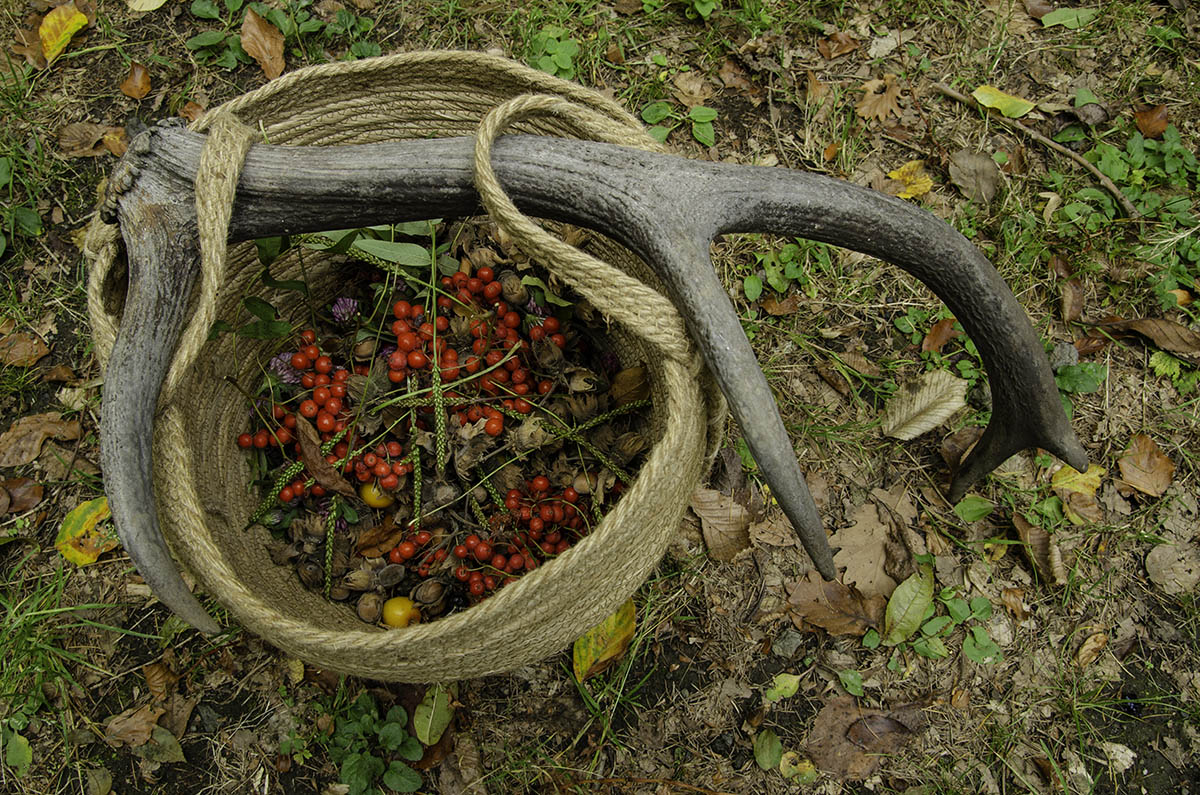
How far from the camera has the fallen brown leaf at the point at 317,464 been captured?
2092 millimetres

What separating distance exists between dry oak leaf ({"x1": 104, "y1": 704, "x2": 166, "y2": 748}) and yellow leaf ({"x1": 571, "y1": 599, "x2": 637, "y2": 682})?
122 cm

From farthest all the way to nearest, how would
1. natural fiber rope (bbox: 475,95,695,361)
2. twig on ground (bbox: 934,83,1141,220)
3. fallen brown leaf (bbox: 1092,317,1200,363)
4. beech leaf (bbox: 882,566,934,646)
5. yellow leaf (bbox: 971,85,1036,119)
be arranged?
yellow leaf (bbox: 971,85,1036,119)
twig on ground (bbox: 934,83,1141,220)
fallen brown leaf (bbox: 1092,317,1200,363)
beech leaf (bbox: 882,566,934,646)
natural fiber rope (bbox: 475,95,695,361)

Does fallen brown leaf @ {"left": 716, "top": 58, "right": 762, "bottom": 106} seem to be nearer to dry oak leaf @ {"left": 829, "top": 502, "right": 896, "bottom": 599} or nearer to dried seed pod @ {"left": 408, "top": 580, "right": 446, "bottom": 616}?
dry oak leaf @ {"left": 829, "top": 502, "right": 896, "bottom": 599}

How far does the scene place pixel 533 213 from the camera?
161 cm

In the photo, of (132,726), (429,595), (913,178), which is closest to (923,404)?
(913,178)

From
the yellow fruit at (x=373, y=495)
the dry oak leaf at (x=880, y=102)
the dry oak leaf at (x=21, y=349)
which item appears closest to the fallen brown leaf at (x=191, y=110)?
the dry oak leaf at (x=21, y=349)

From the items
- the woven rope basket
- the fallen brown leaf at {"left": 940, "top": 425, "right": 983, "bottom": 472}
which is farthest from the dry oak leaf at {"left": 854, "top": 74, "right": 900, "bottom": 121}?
the woven rope basket

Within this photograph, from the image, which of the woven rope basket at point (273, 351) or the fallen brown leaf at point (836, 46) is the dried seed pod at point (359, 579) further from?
the fallen brown leaf at point (836, 46)

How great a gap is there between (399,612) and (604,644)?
0.59 meters

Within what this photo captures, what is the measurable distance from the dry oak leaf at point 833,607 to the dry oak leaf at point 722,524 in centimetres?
22

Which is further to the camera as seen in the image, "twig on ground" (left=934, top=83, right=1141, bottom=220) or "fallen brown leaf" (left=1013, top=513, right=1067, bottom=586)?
"twig on ground" (left=934, top=83, right=1141, bottom=220)

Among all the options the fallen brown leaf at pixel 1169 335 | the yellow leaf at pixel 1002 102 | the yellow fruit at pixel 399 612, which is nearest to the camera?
the yellow fruit at pixel 399 612

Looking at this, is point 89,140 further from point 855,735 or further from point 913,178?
point 855,735

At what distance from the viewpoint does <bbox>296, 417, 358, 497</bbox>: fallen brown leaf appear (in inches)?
82.4
